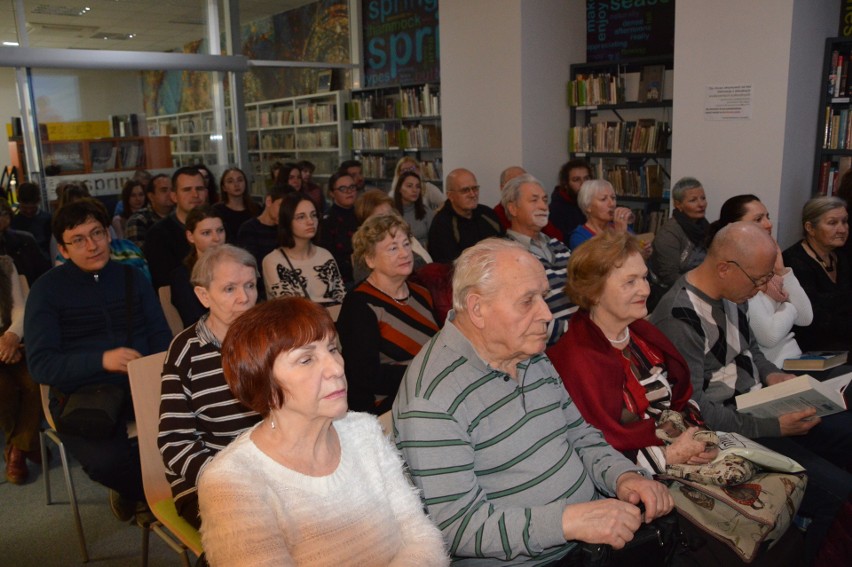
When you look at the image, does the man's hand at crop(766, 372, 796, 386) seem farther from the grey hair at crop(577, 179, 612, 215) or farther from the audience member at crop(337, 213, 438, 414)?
the grey hair at crop(577, 179, 612, 215)

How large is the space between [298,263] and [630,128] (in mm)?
4449

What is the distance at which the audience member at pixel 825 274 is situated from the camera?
12.5 feet

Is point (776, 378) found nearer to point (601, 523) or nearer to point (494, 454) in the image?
point (601, 523)

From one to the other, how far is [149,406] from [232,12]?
26.7ft

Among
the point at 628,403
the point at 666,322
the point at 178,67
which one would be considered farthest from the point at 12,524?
the point at 178,67

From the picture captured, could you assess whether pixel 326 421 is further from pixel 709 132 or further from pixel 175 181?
pixel 709 132

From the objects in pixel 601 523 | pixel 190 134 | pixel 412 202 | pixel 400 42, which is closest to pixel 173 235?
pixel 412 202

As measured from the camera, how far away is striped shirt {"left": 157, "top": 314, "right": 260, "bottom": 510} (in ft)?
7.52

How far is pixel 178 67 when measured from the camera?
855 centimetres

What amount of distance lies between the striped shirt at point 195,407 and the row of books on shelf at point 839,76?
552cm

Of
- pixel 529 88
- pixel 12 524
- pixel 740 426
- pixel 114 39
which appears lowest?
pixel 12 524

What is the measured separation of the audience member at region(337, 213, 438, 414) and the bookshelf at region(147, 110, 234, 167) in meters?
6.98

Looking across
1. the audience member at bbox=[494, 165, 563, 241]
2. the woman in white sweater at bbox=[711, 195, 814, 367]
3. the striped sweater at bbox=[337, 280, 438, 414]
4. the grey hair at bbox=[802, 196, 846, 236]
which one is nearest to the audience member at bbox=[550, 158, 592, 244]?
the audience member at bbox=[494, 165, 563, 241]

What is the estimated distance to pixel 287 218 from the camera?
166 inches
